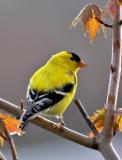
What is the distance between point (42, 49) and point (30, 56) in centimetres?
12

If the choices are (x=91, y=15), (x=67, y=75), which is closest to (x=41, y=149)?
(x=67, y=75)

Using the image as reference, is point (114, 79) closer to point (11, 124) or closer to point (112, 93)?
point (112, 93)

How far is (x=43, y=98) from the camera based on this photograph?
4.27ft

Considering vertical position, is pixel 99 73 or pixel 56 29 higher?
pixel 56 29

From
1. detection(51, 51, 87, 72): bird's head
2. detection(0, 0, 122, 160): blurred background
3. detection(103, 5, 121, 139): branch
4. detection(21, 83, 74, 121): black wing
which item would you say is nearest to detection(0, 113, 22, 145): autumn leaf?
detection(103, 5, 121, 139): branch

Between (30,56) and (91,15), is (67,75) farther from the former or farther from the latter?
(30,56)

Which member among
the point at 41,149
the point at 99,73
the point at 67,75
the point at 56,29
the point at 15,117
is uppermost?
the point at 15,117

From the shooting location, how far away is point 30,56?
10.5 ft

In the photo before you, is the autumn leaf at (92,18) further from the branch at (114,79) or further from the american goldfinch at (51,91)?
the american goldfinch at (51,91)

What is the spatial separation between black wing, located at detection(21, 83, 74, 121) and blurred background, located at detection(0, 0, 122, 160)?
1.64 meters

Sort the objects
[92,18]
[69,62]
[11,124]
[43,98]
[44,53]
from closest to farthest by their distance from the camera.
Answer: [11,124] → [92,18] → [43,98] → [69,62] → [44,53]

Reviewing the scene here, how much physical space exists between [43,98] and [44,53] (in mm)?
1771

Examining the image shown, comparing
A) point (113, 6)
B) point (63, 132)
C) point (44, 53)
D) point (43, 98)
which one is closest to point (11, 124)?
point (63, 132)

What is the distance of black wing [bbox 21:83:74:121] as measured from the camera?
1.23 meters
